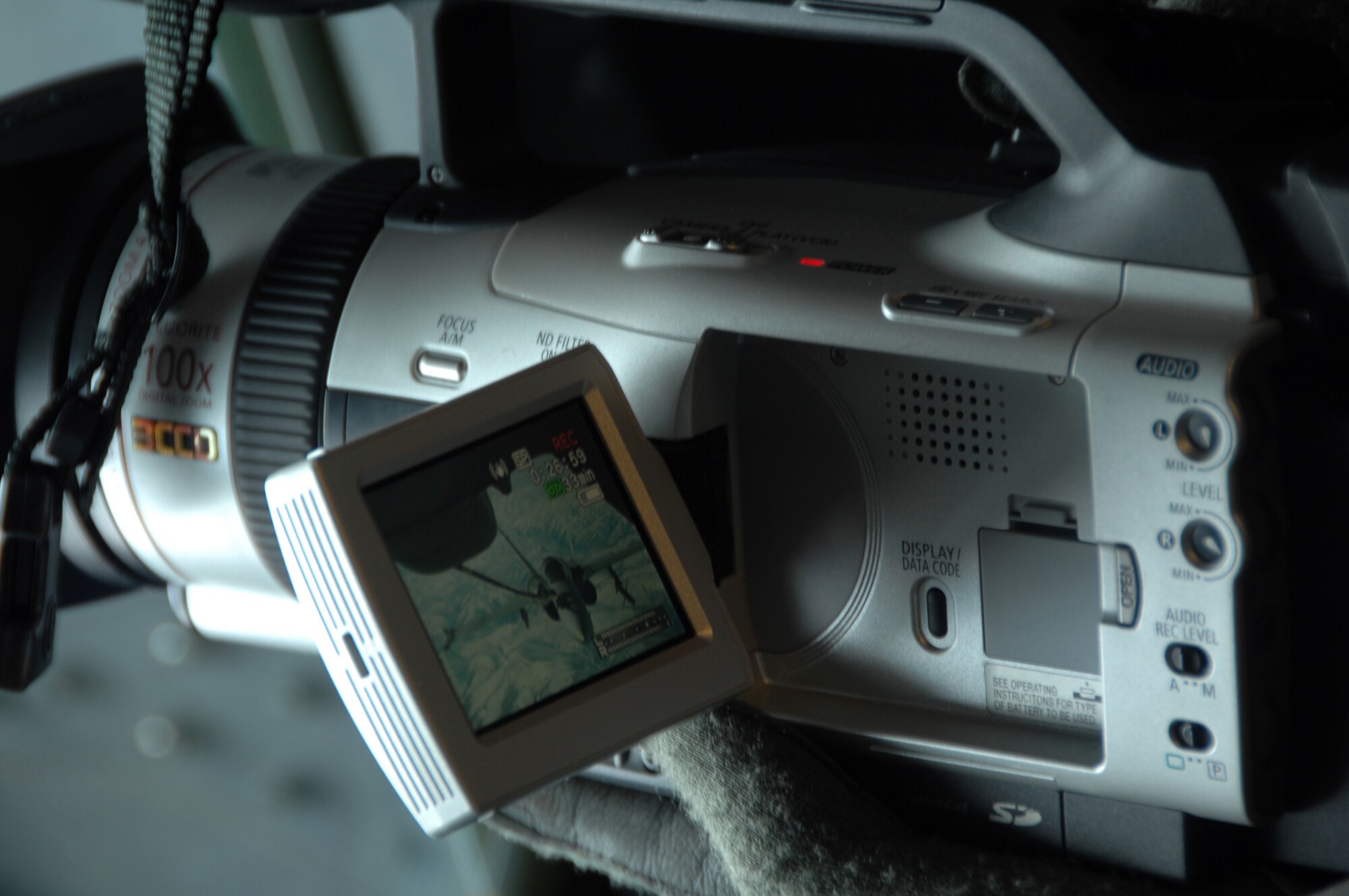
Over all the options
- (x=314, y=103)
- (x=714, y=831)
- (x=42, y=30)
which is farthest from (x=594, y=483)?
(x=42, y=30)

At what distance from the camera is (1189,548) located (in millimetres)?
509

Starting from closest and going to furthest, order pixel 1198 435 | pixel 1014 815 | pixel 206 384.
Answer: pixel 1198 435
pixel 1014 815
pixel 206 384

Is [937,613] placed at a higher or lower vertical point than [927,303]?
lower

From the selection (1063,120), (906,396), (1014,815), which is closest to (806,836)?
(1014,815)

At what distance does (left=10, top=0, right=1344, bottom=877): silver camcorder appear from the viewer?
0.52 m

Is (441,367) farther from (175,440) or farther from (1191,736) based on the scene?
(1191,736)

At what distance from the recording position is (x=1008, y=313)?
530mm

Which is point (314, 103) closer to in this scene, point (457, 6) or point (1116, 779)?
point (457, 6)

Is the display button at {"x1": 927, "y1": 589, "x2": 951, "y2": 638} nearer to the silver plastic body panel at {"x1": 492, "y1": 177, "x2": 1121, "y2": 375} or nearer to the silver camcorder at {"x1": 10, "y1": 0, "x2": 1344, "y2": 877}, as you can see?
the silver camcorder at {"x1": 10, "y1": 0, "x2": 1344, "y2": 877}

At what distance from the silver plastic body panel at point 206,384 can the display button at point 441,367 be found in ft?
0.43

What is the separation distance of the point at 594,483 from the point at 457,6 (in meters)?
0.28

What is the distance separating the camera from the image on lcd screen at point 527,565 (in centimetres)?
56

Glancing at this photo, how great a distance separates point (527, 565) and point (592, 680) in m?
0.06

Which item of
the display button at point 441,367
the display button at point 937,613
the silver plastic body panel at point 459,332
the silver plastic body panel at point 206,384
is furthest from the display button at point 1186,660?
the silver plastic body panel at point 206,384
